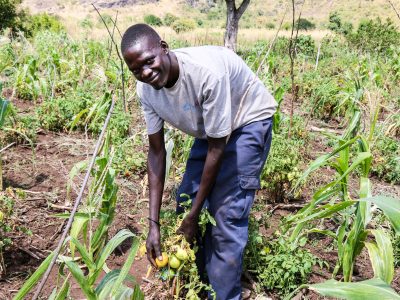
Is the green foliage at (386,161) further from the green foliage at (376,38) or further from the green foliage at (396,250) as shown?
the green foliage at (376,38)

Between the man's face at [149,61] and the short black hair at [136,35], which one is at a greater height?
the short black hair at [136,35]

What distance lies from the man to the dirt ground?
0.29 meters

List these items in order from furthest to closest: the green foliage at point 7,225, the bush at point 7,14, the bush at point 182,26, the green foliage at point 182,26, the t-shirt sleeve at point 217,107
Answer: the green foliage at point 182,26 → the bush at point 182,26 → the bush at point 7,14 → the green foliage at point 7,225 → the t-shirt sleeve at point 217,107

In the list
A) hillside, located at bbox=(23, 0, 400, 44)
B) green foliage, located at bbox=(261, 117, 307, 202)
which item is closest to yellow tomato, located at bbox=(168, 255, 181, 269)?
green foliage, located at bbox=(261, 117, 307, 202)

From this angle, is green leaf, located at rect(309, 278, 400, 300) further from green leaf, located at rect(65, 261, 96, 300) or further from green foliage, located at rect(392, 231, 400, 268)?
green foliage, located at rect(392, 231, 400, 268)

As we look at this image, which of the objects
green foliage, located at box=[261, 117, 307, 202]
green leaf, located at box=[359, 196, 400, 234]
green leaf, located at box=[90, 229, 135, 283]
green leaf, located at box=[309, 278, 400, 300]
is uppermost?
green leaf, located at box=[359, 196, 400, 234]

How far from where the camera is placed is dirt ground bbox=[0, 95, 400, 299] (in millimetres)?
2248

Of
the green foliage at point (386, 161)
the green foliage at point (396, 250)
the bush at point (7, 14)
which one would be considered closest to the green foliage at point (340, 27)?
the green foliage at point (386, 161)

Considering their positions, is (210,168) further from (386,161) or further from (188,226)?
(386,161)

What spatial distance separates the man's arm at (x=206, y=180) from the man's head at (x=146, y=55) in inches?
Result: 13.4

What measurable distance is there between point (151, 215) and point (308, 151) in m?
2.30

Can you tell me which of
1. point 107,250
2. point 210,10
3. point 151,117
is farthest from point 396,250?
point 210,10

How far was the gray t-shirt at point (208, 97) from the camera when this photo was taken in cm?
167

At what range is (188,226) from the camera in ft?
5.93
